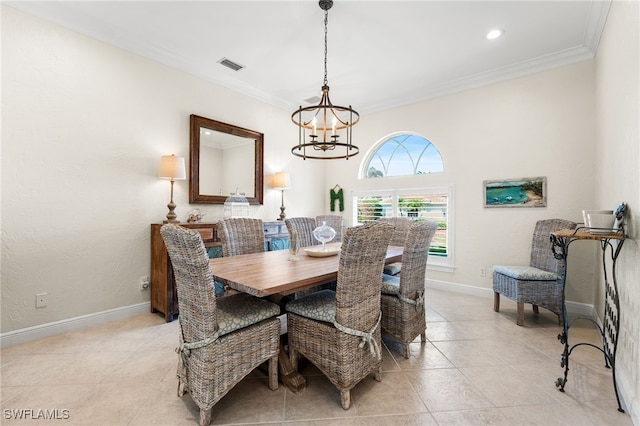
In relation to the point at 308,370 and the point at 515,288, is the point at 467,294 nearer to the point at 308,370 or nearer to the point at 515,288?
the point at 515,288

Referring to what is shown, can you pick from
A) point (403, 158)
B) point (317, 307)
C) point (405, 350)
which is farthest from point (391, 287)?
point (403, 158)

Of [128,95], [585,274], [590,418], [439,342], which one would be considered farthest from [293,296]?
[585,274]

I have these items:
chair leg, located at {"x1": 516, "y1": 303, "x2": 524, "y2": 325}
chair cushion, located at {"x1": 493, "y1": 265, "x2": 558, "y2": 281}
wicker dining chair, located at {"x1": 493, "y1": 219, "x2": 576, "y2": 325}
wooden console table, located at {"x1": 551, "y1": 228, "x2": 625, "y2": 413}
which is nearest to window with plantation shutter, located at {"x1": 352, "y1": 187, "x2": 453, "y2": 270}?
wicker dining chair, located at {"x1": 493, "y1": 219, "x2": 576, "y2": 325}

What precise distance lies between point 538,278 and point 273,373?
2.61 m

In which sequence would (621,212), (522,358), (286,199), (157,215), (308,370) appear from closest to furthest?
(621,212) < (308,370) < (522,358) < (157,215) < (286,199)

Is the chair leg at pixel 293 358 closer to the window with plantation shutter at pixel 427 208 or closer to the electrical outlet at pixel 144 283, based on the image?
the electrical outlet at pixel 144 283

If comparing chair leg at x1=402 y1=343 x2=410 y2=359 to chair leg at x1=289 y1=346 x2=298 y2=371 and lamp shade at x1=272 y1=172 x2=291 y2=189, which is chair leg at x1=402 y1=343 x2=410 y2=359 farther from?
lamp shade at x1=272 y1=172 x2=291 y2=189

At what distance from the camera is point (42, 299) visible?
248 cm

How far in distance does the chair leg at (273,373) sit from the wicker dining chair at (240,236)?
1132 mm

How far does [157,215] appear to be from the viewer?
318 centimetres

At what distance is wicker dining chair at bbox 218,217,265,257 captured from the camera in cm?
261

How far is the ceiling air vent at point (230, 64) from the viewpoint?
10.9 ft

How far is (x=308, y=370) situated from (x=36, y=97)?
127 inches

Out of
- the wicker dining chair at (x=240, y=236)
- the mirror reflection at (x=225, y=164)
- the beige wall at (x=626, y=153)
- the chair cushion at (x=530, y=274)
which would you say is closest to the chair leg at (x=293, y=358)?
the wicker dining chair at (x=240, y=236)
